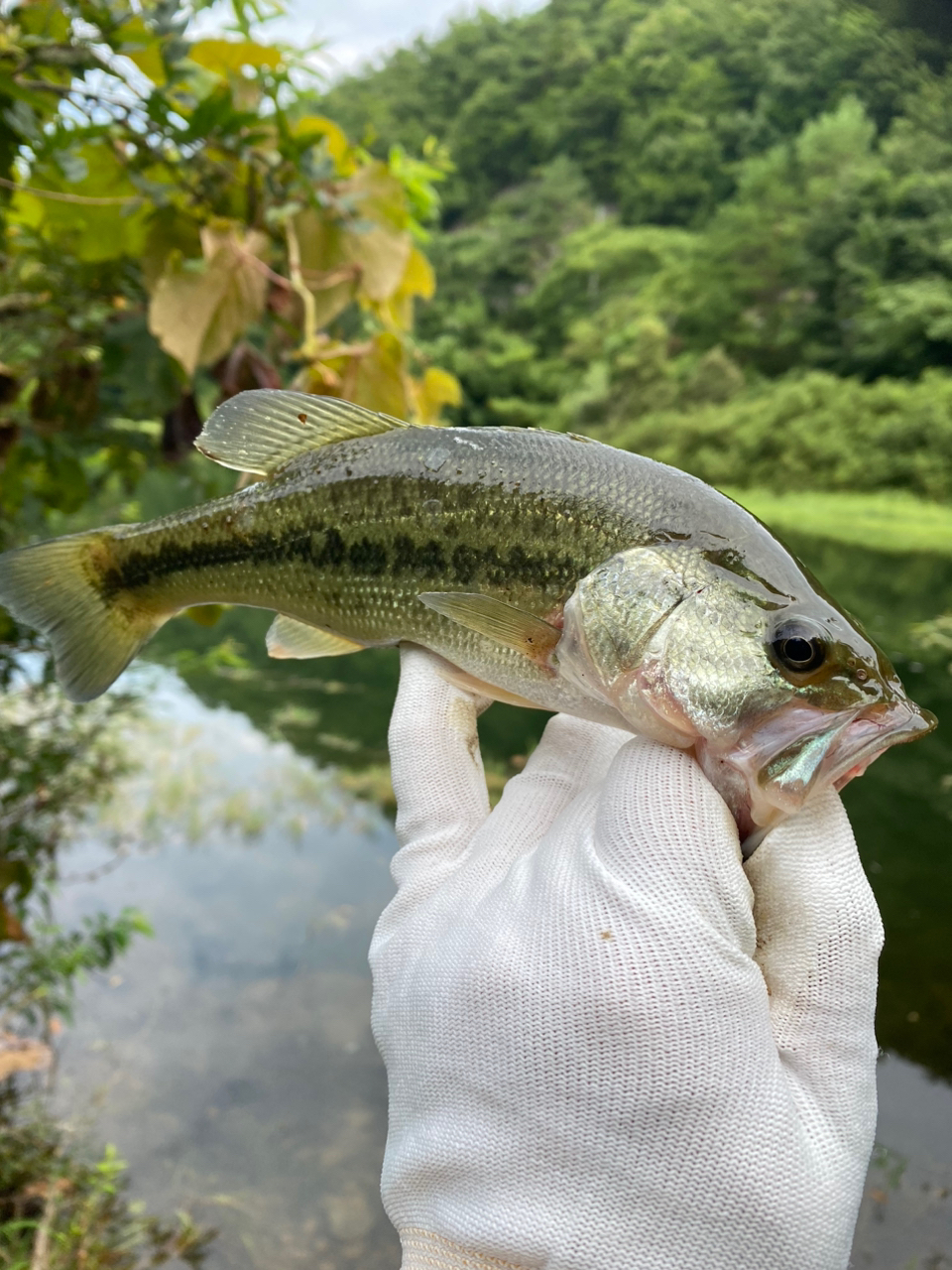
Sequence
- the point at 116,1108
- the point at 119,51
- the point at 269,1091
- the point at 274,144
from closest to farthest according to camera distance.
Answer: the point at 119,51 < the point at 274,144 < the point at 116,1108 < the point at 269,1091

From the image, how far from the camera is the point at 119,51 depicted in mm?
1995

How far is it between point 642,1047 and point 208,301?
205cm

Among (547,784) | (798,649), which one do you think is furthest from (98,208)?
(798,649)

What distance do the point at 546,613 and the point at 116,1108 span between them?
5513 millimetres

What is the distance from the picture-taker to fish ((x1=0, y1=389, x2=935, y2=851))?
3.92 ft

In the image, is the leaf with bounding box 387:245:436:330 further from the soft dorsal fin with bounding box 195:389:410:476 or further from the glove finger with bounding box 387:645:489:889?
the glove finger with bounding box 387:645:489:889

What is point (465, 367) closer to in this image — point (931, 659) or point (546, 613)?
point (931, 659)

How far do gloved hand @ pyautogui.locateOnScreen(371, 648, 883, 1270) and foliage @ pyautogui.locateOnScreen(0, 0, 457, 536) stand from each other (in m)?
1.62

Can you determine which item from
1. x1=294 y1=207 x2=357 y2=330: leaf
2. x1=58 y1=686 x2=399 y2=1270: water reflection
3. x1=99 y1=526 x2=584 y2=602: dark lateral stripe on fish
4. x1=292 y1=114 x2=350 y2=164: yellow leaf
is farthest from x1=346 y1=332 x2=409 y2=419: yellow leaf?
x1=58 y1=686 x2=399 y2=1270: water reflection

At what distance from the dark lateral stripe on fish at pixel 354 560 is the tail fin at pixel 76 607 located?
0.03m

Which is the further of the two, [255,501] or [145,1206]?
[145,1206]

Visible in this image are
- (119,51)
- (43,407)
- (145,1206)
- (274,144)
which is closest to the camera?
(119,51)

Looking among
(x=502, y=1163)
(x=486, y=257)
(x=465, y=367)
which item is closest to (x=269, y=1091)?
(x=502, y=1163)

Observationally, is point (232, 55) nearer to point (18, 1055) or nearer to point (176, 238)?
point (176, 238)
